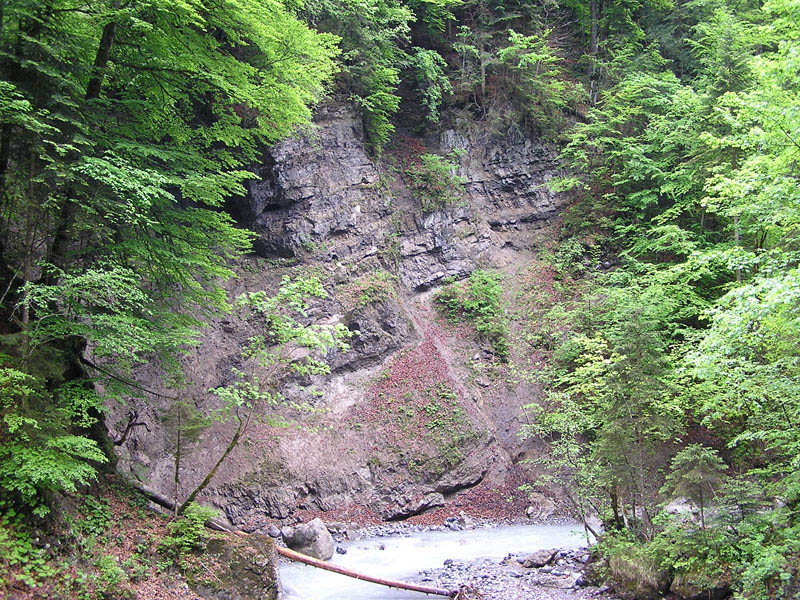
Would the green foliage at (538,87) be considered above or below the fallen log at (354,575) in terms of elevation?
above

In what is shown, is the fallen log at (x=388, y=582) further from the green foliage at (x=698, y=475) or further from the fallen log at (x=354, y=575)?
the green foliage at (x=698, y=475)

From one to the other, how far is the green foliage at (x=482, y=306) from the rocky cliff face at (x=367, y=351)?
2.57ft

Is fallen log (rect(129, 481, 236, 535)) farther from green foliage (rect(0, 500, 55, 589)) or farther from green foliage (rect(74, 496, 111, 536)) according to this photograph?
green foliage (rect(0, 500, 55, 589))

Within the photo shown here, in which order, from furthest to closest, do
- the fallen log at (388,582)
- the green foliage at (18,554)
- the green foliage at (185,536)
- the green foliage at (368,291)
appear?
the green foliage at (368,291)
the fallen log at (388,582)
the green foliage at (185,536)
the green foliage at (18,554)

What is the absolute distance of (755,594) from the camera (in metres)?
6.37

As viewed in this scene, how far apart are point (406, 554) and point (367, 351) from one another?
6980 mm

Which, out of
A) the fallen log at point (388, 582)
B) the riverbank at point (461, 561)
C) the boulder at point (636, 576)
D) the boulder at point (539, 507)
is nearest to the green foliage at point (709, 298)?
the boulder at point (636, 576)

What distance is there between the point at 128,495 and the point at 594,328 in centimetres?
1453

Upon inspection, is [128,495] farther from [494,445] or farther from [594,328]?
[594,328]

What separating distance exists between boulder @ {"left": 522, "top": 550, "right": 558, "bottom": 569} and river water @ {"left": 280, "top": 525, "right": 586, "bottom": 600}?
66 centimetres

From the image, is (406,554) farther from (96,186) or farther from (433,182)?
(433,182)

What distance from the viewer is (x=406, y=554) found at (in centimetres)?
1095

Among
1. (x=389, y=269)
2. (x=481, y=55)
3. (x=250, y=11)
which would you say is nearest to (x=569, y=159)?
(x=481, y=55)

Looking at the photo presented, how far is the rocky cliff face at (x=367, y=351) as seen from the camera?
13.0 m
